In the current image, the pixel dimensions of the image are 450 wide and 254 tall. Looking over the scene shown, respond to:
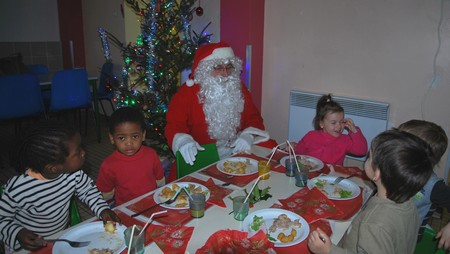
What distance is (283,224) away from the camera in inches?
60.9

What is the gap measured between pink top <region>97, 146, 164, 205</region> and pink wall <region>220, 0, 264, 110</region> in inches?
89.9

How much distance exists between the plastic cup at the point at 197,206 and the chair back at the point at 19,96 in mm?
3919

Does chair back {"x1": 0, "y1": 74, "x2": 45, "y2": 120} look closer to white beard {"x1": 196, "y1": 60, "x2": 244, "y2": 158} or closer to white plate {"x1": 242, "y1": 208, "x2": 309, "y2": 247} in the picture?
white beard {"x1": 196, "y1": 60, "x2": 244, "y2": 158}

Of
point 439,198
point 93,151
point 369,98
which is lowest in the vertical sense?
point 93,151

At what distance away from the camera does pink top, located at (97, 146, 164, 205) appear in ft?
7.02

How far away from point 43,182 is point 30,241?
426 millimetres

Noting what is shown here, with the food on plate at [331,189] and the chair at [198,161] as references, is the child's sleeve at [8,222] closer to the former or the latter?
the chair at [198,161]

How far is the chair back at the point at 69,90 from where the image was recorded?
16.2ft

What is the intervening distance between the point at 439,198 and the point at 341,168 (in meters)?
0.59

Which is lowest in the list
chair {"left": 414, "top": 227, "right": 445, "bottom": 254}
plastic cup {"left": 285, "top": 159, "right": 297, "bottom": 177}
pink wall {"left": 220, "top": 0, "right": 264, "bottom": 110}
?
chair {"left": 414, "top": 227, "right": 445, "bottom": 254}

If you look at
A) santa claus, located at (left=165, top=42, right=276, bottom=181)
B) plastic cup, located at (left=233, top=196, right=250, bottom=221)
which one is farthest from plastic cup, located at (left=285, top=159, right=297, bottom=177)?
santa claus, located at (left=165, top=42, right=276, bottom=181)

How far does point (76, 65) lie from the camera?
739cm

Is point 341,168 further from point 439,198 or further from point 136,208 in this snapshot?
point 136,208

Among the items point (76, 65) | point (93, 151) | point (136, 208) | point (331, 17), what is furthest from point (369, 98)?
point (76, 65)
